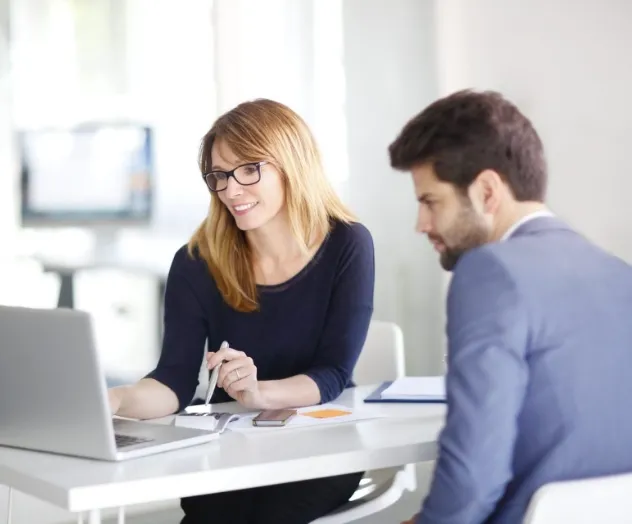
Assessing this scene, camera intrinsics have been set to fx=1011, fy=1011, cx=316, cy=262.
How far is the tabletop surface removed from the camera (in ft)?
4.81

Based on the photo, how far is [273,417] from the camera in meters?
1.89

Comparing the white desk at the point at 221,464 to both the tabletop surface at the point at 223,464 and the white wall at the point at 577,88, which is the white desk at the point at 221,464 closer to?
the tabletop surface at the point at 223,464

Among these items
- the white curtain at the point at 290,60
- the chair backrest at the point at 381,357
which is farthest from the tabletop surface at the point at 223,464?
the white curtain at the point at 290,60

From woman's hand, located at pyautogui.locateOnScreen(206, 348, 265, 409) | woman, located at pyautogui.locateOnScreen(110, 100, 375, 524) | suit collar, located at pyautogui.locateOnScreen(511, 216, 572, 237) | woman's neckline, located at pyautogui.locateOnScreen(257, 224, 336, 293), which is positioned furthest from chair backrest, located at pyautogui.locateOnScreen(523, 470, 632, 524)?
woman's neckline, located at pyautogui.locateOnScreen(257, 224, 336, 293)

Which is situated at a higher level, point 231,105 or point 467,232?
point 231,105

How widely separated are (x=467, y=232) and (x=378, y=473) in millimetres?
1050

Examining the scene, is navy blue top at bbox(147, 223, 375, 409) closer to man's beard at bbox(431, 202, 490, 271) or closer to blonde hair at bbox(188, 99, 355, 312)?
blonde hair at bbox(188, 99, 355, 312)

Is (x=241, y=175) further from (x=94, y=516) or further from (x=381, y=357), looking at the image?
(x=94, y=516)

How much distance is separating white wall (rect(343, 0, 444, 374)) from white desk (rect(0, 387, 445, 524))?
2.42m

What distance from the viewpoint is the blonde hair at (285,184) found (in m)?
2.28

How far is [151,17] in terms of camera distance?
12.4ft

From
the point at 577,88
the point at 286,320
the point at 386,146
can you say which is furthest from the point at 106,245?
the point at 577,88

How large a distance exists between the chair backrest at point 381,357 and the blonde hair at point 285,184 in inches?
19.0

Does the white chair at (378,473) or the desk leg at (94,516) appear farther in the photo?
the white chair at (378,473)
